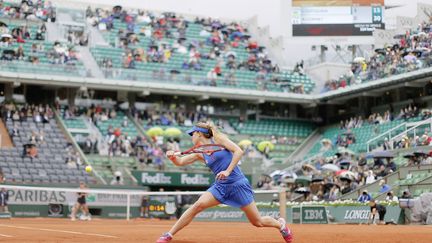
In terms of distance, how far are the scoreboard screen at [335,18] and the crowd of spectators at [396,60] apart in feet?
6.17

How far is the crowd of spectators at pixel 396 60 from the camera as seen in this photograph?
39.6m

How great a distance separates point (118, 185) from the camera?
35.9m

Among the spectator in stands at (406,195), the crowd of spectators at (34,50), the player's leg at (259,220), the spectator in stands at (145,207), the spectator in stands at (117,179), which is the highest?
the crowd of spectators at (34,50)

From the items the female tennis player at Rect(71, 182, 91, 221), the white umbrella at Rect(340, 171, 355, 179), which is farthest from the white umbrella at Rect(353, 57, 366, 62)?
the female tennis player at Rect(71, 182, 91, 221)

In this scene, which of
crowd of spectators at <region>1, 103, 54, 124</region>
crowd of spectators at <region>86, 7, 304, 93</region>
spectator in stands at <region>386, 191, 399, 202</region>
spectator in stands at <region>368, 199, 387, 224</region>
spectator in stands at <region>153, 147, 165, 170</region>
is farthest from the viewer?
crowd of spectators at <region>86, 7, 304, 93</region>

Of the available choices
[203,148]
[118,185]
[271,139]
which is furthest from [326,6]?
[203,148]

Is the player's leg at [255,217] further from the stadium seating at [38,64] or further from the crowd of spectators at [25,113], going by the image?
the crowd of spectators at [25,113]

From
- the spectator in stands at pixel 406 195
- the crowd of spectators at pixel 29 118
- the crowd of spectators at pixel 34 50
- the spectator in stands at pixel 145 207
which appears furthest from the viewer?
the crowd of spectators at pixel 34 50

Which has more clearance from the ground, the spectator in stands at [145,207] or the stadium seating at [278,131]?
the stadium seating at [278,131]

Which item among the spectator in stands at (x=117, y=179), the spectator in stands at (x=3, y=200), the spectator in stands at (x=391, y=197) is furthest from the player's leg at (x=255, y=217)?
the spectator in stands at (x=117, y=179)

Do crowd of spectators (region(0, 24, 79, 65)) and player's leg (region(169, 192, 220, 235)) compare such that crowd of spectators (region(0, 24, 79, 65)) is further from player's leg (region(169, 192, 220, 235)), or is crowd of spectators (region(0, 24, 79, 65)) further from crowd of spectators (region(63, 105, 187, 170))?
player's leg (region(169, 192, 220, 235))

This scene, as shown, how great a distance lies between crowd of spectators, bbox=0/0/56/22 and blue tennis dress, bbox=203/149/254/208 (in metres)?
36.6

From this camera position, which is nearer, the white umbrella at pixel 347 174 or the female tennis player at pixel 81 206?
the female tennis player at pixel 81 206

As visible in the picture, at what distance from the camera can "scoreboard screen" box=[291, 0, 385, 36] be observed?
47219 mm
